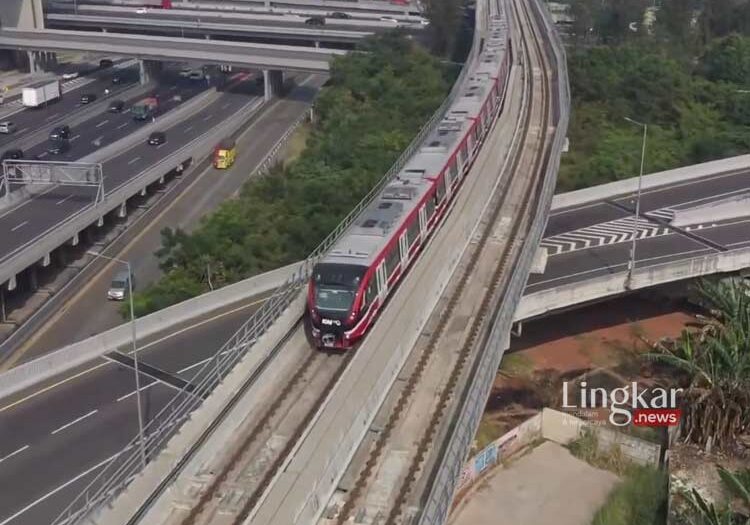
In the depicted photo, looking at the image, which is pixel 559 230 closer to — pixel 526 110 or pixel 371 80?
pixel 526 110

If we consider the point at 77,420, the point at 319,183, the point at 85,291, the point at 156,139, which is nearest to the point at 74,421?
the point at 77,420

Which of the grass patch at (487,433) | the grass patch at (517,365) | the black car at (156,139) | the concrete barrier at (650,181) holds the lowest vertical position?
the grass patch at (487,433)

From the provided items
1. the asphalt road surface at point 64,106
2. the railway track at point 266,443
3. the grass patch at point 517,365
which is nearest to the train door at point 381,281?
the railway track at point 266,443

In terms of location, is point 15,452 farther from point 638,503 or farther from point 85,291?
point 85,291

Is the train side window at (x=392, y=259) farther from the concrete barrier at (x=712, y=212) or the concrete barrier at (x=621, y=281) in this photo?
the concrete barrier at (x=712, y=212)

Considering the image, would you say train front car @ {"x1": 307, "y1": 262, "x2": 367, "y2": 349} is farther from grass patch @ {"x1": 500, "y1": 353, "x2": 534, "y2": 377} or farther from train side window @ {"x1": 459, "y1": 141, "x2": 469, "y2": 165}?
train side window @ {"x1": 459, "y1": 141, "x2": 469, "y2": 165}

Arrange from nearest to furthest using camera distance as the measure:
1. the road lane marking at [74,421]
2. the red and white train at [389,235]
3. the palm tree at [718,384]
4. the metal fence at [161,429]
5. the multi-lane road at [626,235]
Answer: the metal fence at [161,429], the red and white train at [389,235], the road lane marking at [74,421], the palm tree at [718,384], the multi-lane road at [626,235]

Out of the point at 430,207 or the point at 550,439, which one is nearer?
the point at 430,207
